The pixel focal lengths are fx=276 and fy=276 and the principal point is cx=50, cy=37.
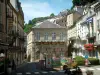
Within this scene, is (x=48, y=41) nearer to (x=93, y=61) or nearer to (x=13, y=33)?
(x=13, y=33)

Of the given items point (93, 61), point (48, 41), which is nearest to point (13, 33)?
point (93, 61)

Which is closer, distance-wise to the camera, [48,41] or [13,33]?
[13,33]

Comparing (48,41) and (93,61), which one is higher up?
(48,41)

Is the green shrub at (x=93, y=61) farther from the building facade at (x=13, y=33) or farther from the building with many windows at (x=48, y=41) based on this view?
the building with many windows at (x=48, y=41)

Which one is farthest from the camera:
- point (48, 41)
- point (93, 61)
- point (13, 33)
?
point (48, 41)

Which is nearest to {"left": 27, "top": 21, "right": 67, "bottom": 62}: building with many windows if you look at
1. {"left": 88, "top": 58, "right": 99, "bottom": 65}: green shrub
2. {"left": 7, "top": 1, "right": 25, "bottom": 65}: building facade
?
{"left": 7, "top": 1, "right": 25, "bottom": 65}: building facade

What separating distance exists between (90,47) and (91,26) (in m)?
4.93

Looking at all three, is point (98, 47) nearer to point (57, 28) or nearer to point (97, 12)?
point (97, 12)

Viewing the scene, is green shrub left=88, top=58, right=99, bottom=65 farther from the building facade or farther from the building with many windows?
the building with many windows

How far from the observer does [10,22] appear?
40.9m

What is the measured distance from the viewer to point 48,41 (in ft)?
258

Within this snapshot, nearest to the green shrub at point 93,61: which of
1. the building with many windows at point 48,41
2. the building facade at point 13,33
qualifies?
the building facade at point 13,33

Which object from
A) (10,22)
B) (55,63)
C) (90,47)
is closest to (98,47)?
(90,47)

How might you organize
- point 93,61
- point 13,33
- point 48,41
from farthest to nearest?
point 48,41 → point 13,33 → point 93,61
